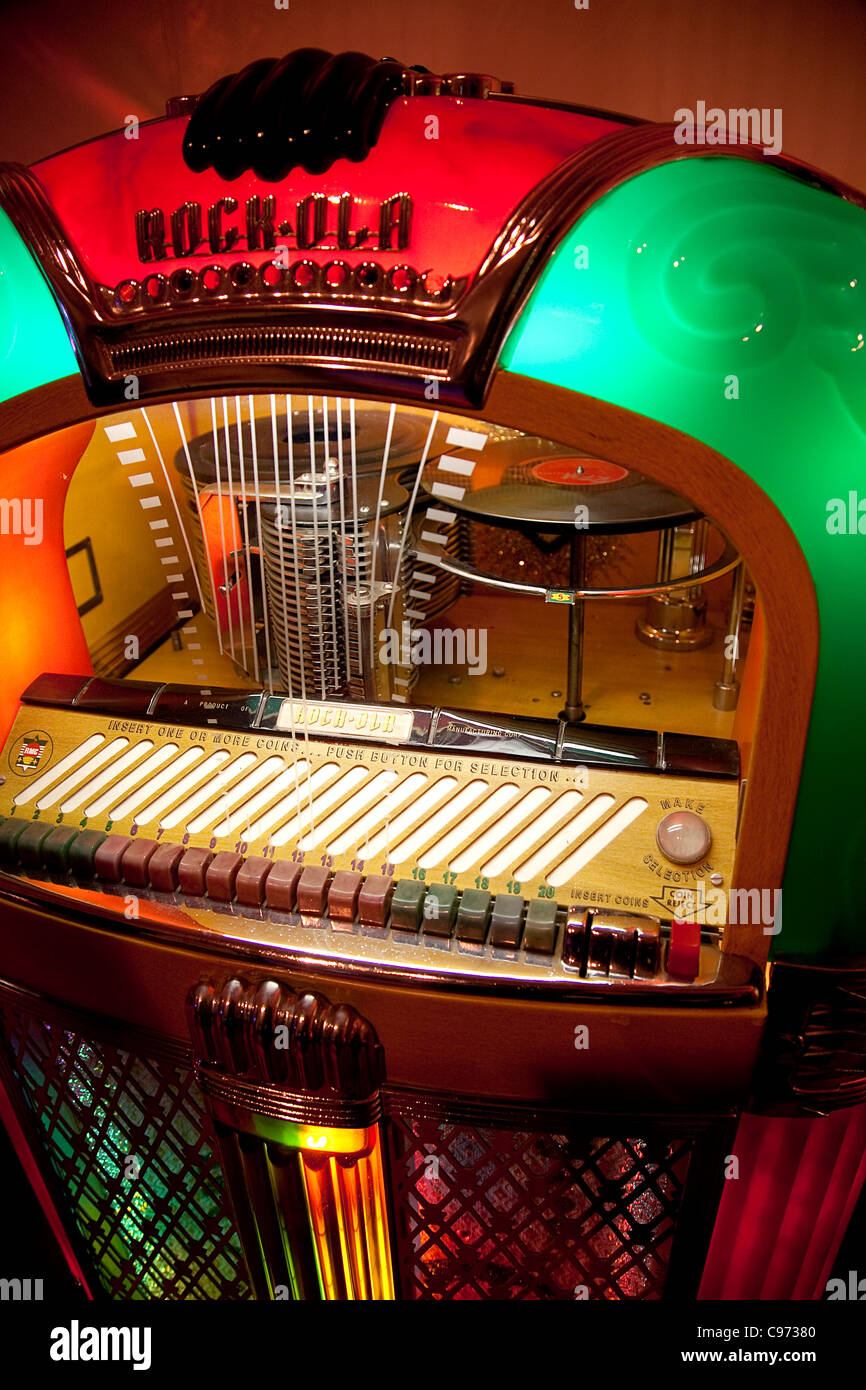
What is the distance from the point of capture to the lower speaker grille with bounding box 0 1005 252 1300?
60.4 inches

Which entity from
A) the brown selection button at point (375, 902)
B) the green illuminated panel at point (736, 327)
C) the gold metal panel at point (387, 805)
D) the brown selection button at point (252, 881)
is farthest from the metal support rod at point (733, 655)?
the brown selection button at point (252, 881)

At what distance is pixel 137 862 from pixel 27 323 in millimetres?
699

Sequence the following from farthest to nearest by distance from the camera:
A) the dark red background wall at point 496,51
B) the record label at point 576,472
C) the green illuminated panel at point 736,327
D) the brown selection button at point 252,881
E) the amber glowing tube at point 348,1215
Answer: the dark red background wall at point 496,51
the record label at point 576,472
the amber glowing tube at point 348,1215
the brown selection button at point 252,881
the green illuminated panel at point 736,327

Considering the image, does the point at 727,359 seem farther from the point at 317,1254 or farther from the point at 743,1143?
the point at 317,1254

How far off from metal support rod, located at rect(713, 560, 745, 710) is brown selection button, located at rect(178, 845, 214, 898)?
2.57ft

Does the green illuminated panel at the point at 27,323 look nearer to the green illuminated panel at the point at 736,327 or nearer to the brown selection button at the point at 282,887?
the green illuminated panel at the point at 736,327

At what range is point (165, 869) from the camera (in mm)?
1327

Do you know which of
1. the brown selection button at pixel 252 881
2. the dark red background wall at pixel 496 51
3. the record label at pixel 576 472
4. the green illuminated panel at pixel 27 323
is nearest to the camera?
the green illuminated panel at pixel 27 323

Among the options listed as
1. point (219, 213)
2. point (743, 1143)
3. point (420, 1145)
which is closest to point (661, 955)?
point (743, 1143)

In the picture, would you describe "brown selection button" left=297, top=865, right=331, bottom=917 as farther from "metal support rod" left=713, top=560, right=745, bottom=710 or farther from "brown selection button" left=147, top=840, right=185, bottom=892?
"metal support rod" left=713, top=560, right=745, bottom=710

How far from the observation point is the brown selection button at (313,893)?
4.15ft

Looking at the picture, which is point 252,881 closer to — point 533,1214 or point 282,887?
point 282,887

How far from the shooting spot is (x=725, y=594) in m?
1.78
